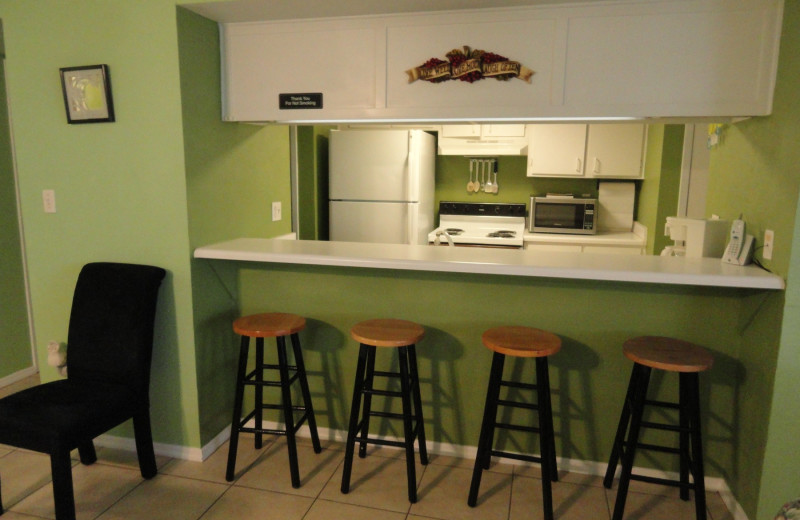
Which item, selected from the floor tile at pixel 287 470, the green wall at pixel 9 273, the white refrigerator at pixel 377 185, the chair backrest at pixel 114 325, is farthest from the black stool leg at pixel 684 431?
the green wall at pixel 9 273

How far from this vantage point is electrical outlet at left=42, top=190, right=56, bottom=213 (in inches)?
98.8

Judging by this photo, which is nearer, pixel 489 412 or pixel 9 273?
pixel 489 412

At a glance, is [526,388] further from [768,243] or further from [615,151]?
[615,151]

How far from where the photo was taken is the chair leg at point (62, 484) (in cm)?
189

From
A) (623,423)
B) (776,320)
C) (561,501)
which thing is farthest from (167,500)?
(776,320)

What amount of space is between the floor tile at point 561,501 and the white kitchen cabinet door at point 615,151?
8.62ft

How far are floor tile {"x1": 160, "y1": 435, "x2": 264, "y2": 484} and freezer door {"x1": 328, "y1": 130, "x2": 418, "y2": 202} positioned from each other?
213 centimetres

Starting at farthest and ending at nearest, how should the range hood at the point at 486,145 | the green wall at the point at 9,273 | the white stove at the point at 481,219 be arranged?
the white stove at the point at 481,219 → the range hood at the point at 486,145 → the green wall at the point at 9,273

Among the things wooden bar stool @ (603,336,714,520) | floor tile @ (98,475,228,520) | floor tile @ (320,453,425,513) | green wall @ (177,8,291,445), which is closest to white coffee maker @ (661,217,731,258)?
wooden bar stool @ (603,336,714,520)

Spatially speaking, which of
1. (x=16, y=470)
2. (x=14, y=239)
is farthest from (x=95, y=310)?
(x=14, y=239)

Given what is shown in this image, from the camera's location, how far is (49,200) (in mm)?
2518

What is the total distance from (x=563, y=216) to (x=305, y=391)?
270 cm

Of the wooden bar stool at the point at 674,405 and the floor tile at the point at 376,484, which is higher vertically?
the wooden bar stool at the point at 674,405

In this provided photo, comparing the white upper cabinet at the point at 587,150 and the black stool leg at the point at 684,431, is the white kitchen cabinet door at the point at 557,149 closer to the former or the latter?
the white upper cabinet at the point at 587,150
